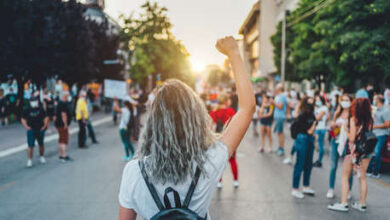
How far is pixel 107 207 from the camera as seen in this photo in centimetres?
520

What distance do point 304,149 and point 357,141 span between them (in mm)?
992

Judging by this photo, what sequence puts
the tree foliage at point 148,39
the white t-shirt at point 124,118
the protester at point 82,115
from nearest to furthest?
the white t-shirt at point 124,118, the protester at point 82,115, the tree foliage at point 148,39

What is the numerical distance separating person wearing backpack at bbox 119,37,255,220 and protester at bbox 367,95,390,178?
21.4 feet

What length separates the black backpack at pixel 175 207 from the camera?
149 cm

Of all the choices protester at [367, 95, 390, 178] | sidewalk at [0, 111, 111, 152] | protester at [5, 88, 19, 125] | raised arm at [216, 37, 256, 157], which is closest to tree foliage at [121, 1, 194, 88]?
protester at [5, 88, 19, 125]

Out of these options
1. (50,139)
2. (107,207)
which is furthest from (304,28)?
(107,207)

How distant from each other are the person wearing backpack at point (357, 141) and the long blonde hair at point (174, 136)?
4.01m

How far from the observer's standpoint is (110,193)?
5.96 meters

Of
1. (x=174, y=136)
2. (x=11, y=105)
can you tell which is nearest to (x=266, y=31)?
(x=11, y=105)

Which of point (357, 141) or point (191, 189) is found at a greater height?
point (191, 189)

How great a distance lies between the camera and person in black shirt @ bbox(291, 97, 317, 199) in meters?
5.77

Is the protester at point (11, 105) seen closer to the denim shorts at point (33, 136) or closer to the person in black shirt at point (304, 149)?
the denim shorts at point (33, 136)

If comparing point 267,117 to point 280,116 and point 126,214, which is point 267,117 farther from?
point 126,214

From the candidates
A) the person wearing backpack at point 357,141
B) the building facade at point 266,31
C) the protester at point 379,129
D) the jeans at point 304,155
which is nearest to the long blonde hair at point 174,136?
the person wearing backpack at point 357,141
